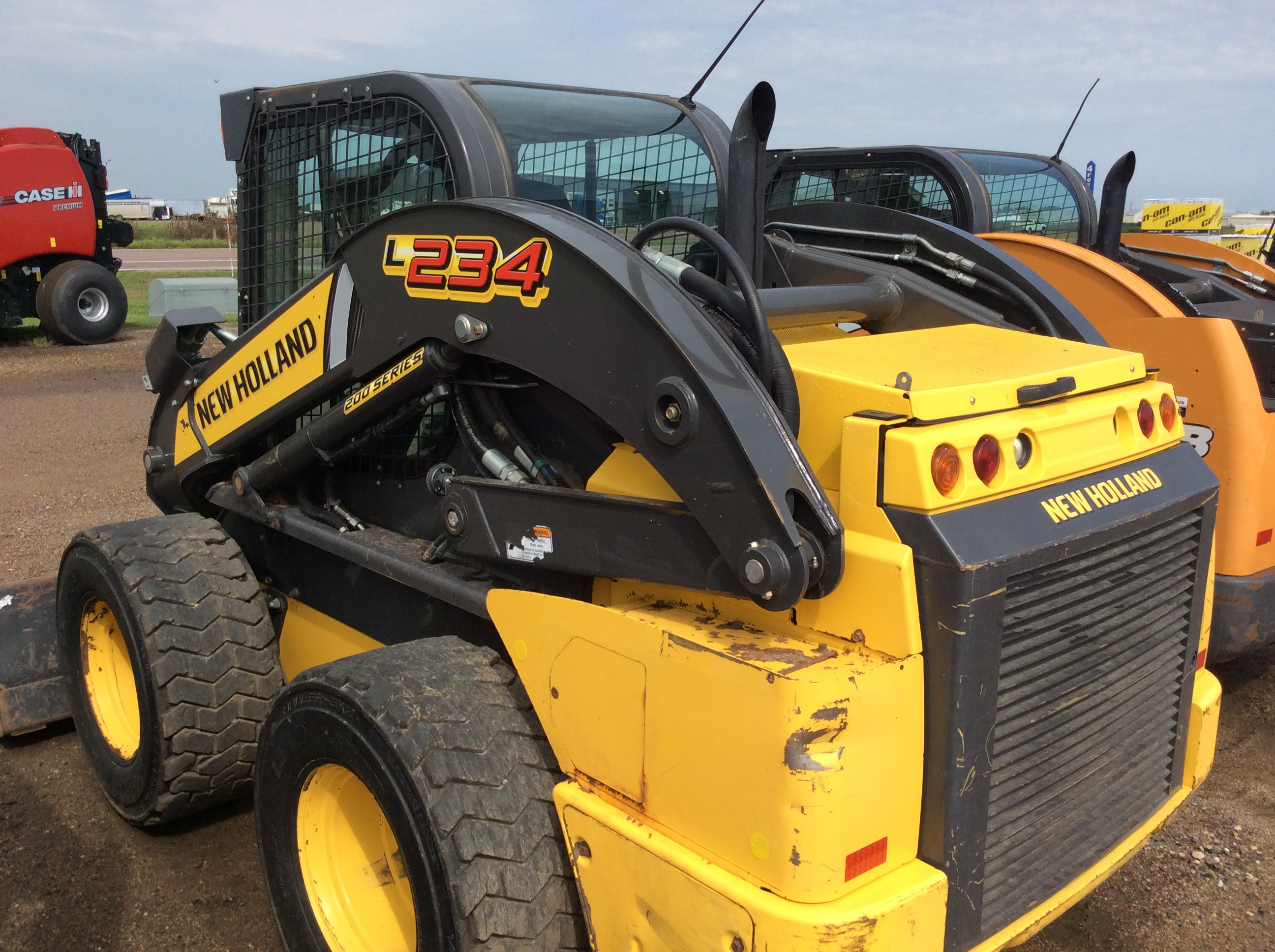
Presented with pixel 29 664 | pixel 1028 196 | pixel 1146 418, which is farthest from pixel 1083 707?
pixel 1028 196

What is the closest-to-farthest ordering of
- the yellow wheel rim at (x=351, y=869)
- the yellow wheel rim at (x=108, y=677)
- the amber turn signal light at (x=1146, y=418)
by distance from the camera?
the amber turn signal light at (x=1146, y=418)
the yellow wheel rim at (x=351, y=869)
the yellow wheel rim at (x=108, y=677)

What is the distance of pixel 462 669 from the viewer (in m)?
2.22

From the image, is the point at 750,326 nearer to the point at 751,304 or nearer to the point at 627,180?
the point at 751,304

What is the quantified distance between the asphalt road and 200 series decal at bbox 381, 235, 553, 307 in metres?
22.6

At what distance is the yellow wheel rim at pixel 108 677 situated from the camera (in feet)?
11.1

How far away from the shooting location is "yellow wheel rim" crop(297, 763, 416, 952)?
238 centimetres

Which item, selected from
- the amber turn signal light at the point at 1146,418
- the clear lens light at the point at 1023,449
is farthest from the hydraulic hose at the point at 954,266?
the clear lens light at the point at 1023,449

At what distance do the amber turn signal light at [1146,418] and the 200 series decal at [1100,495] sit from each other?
0.11m

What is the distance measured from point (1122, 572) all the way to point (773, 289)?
41.0 inches

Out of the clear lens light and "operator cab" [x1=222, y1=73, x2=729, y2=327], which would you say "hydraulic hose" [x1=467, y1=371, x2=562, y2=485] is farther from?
the clear lens light

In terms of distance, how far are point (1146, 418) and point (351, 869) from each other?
2080 mm

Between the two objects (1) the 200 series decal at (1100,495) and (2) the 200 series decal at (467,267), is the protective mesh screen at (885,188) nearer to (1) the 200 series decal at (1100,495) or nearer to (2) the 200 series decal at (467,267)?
(2) the 200 series decal at (467,267)

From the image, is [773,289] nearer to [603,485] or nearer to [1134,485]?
[603,485]

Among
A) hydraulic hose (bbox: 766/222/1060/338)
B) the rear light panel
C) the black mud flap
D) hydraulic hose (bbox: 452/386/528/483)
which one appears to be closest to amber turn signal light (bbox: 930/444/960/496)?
the rear light panel
